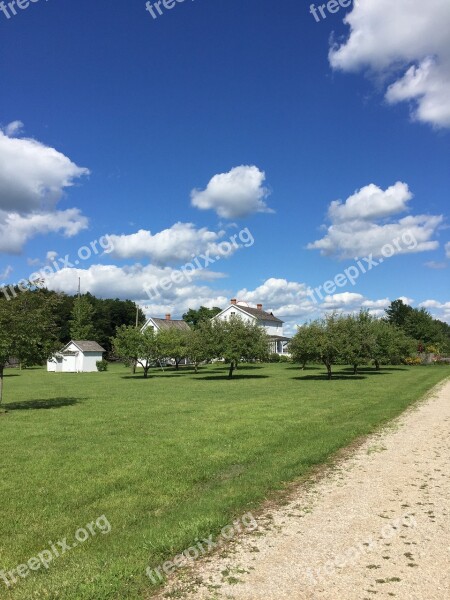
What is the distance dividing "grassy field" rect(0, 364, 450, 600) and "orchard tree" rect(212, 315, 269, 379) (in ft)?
56.2

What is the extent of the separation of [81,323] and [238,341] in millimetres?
51769

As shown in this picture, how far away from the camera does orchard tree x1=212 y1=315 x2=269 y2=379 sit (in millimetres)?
37531

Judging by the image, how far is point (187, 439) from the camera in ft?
41.4

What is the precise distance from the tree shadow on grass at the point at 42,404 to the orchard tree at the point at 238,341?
624 inches

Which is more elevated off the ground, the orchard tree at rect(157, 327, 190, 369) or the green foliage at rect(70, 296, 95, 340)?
the green foliage at rect(70, 296, 95, 340)

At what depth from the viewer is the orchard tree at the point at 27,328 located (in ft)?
62.9

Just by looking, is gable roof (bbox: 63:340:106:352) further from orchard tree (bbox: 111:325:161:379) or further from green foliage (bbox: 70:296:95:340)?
orchard tree (bbox: 111:325:161:379)

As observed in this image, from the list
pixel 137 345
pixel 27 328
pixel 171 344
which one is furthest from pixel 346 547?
pixel 171 344

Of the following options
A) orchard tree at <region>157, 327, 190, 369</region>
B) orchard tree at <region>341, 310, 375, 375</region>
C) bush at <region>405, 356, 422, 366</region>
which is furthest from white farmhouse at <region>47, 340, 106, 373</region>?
bush at <region>405, 356, 422, 366</region>

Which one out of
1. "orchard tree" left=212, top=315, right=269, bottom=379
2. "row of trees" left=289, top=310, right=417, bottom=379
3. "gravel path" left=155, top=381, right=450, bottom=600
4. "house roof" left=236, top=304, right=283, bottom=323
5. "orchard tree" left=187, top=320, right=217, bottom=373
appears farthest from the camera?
"house roof" left=236, top=304, right=283, bottom=323

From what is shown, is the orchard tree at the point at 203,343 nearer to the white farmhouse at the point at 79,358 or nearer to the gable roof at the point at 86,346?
the gable roof at the point at 86,346

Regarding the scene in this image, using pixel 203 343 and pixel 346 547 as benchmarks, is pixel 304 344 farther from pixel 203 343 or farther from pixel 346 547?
pixel 346 547

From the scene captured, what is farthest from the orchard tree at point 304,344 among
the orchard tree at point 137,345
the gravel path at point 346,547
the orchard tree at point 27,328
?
the gravel path at point 346,547

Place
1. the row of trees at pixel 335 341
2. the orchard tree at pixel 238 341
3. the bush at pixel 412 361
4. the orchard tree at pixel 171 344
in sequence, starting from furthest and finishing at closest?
the bush at pixel 412 361 < the orchard tree at pixel 171 344 < the orchard tree at pixel 238 341 < the row of trees at pixel 335 341
